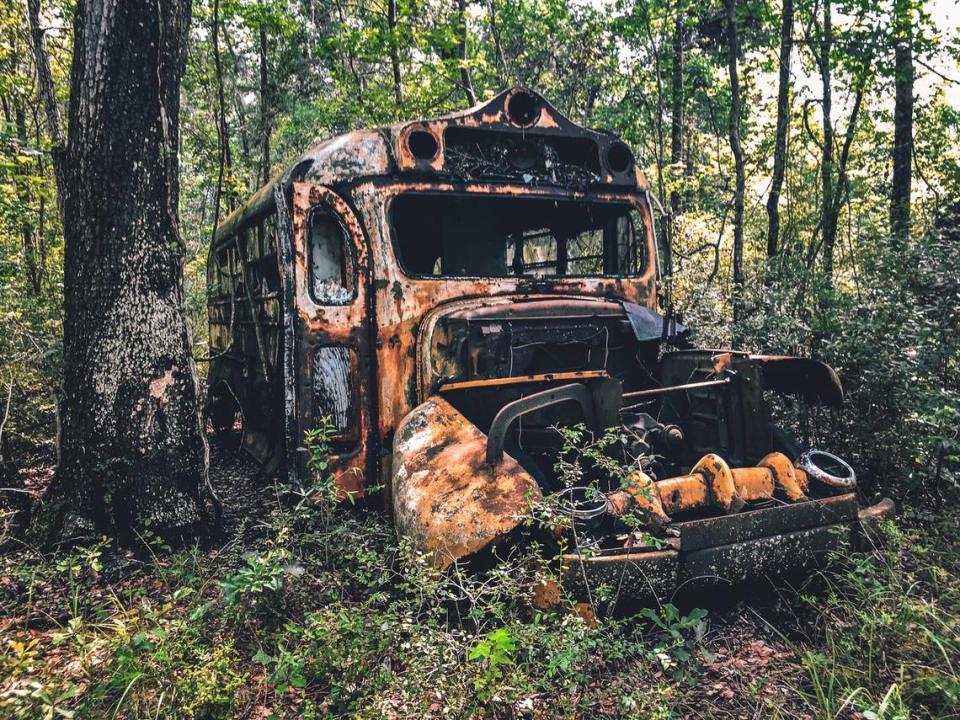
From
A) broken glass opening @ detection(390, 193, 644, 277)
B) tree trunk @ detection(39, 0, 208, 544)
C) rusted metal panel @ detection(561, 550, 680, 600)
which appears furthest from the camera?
broken glass opening @ detection(390, 193, 644, 277)

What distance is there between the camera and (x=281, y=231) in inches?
142

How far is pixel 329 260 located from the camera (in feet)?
12.5

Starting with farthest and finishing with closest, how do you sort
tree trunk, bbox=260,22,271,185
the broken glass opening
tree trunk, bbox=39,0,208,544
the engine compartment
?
tree trunk, bbox=260,22,271,185
the broken glass opening
tree trunk, bbox=39,0,208,544
the engine compartment

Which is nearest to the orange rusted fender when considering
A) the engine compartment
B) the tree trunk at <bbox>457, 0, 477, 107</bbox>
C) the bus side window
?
the engine compartment

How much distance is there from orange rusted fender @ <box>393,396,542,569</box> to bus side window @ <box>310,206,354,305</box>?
1023 mm

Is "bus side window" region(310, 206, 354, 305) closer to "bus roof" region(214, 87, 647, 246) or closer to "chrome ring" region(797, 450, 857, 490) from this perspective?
"bus roof" region(214, 87, 647, 246)

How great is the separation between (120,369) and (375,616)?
2.07 metres

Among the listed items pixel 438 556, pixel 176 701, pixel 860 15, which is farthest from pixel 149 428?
pixel 860 15

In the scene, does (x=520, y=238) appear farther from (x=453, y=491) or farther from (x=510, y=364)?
(x=453, y=491)

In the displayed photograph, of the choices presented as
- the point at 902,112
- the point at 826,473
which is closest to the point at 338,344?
the point at 826,473

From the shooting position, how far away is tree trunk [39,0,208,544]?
3457 millimetres

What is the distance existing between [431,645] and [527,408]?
3.72 feet

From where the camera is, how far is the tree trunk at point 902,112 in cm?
830

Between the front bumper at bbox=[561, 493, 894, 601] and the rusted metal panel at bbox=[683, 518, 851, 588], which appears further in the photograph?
the rusted metal panel at bbox=[683, 518, 851, 588]
